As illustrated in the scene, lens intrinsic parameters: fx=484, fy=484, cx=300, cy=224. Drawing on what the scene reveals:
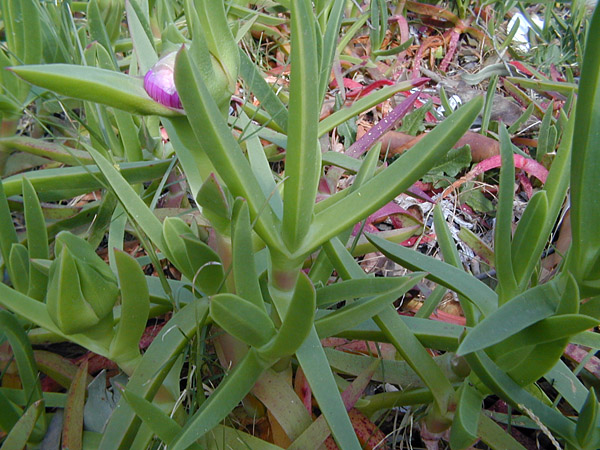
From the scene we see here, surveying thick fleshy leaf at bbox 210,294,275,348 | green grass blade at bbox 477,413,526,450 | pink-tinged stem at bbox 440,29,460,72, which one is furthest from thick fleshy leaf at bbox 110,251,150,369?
pink-tinged stem at bbox 440,29,460,72

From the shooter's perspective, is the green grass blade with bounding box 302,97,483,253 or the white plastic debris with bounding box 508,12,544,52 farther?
the white plastic debris with bounding box 508,12,544,52

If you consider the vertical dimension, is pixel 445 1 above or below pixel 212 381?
above

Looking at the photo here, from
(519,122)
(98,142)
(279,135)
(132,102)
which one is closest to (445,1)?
(519,122)

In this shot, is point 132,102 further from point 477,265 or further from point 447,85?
point 447,85

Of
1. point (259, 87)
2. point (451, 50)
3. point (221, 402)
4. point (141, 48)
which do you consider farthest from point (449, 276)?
point (451, 50)

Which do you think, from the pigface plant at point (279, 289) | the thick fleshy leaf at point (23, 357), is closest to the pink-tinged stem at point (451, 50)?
the pigface plant at point (279, 289)

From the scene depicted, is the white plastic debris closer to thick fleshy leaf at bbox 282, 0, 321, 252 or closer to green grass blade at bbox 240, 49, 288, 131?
green grass blade at bbox 240, 49, 288, 131

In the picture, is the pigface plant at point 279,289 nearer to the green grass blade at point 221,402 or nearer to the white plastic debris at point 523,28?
the green grass blade at point 221,402
